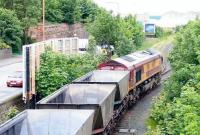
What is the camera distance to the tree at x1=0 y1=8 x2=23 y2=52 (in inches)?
2152

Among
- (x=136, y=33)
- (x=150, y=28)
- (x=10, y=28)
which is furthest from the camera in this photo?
(x=150, y=28)

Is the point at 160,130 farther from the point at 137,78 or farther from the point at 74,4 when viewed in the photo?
the point at 74,4

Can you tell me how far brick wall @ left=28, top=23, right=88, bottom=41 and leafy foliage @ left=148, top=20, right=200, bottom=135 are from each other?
3239 centimetres

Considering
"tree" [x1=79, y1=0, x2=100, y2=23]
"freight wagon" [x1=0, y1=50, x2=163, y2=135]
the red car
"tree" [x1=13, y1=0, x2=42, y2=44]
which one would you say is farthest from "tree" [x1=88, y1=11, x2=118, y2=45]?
"tree" [x1=79, y1=0, x2=100, y2=23]

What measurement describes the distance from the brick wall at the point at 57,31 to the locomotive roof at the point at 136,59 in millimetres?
19508

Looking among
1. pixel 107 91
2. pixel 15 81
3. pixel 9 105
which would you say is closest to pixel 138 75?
pixel 15 81

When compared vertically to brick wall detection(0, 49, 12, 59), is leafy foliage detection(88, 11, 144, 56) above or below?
above

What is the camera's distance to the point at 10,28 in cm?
5481

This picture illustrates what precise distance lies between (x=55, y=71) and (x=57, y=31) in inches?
1449

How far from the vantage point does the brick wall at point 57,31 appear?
6450cm

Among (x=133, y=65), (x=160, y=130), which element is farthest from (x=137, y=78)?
(x=160, y=130)

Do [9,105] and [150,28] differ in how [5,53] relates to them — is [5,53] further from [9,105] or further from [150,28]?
[150,28]

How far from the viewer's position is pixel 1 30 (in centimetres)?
5469

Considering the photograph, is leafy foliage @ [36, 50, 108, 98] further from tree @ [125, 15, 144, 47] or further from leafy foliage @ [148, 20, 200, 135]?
tree @ [125, 15, 144, 47]
